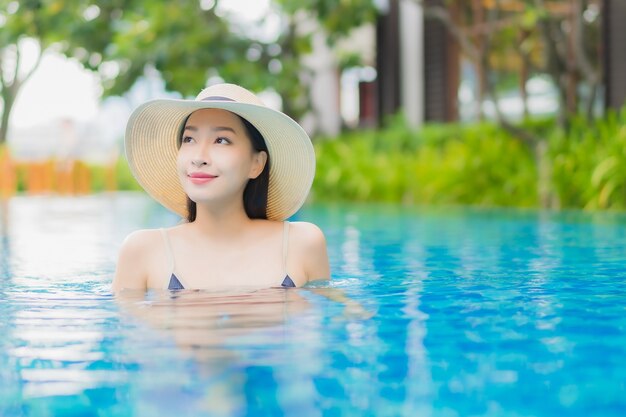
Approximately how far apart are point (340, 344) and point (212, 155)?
105cm

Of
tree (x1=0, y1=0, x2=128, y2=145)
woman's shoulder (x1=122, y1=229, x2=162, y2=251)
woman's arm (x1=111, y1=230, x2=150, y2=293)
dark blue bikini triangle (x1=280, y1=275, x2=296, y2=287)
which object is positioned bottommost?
dark blue bikini triangle (x1=280, y1=275, x2=296, y2=287)

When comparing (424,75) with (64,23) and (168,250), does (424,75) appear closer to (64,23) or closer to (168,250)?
(64,23)

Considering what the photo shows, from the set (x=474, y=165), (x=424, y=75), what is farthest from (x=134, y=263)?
(x=424, y=75)

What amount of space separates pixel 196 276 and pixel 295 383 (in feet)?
5.10

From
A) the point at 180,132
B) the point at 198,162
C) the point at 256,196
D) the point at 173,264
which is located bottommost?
the point at 173,264

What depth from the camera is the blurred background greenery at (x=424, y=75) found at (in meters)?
13.3

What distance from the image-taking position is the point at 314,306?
12.8 ft

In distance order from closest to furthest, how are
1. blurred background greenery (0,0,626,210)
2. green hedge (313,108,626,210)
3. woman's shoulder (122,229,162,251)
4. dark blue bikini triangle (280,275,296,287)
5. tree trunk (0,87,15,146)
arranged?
woman's shoulder (122,229,162,251)
dark blue bikini triangle (280,275,296,287)
green hedge (313,108,626,210)
blurred background greenery (0,0,626,210)
tree trunk (0,87,15,146)

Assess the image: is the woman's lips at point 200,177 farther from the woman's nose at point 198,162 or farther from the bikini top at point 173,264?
the bikini top at point 173,264

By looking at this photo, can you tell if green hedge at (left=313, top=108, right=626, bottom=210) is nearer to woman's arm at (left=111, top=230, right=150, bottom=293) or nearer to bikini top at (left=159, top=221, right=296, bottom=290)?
bikini top at (left=159, top=221, right=296, bottom=290)

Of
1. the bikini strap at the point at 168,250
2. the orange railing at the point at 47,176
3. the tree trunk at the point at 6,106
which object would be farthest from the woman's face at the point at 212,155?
the tree trunk at the point at 6,106

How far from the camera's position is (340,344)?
10.5 feet

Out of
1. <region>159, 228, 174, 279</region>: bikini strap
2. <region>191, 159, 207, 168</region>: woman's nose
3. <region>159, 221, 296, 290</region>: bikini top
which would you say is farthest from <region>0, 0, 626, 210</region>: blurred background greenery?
<region>191, 159, 207, 168</region>: woman's nose

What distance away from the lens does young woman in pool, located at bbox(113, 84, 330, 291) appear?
3.96 m
